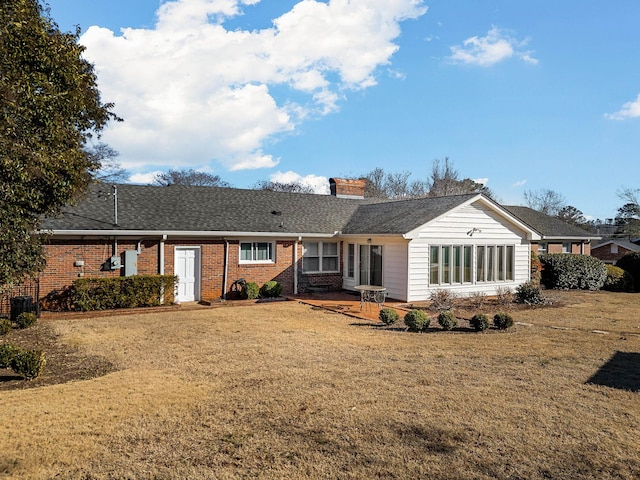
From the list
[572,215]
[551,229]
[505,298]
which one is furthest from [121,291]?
[572,215]

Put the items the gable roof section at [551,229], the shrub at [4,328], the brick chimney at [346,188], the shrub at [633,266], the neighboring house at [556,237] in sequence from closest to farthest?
the shrub at [4,328] < the shrub at [633,266] < the brick chimney at [346,188] < the neighboring house at [556,237] < the gable roof section at [551,229]

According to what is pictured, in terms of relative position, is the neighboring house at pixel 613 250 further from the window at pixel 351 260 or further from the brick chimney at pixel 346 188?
the window at pixel 351 260

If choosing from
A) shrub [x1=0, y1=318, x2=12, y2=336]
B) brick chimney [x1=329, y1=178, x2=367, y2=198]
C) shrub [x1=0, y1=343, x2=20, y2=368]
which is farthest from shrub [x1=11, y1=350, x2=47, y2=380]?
brick chimney [x1=329, y1=178, x2=367, y2=198]

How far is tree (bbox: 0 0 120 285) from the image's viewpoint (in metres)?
8.01

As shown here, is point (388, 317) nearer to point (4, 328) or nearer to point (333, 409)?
point (333, 409)

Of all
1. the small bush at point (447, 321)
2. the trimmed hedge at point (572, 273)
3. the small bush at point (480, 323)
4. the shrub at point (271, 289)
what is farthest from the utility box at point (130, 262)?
the trimmed hedge at point (572, 273)

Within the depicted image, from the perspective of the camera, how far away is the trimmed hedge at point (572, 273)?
22.4 m

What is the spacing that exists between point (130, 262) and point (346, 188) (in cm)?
1423

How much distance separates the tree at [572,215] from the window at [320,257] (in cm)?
5884

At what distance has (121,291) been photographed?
15.3m

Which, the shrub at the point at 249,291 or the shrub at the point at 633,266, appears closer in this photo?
the shrub at the point at 249,291

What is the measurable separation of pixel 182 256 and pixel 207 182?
41.9 m

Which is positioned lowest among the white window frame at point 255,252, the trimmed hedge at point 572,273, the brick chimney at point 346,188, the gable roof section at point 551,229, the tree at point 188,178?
the trimmed hedge at point 572,273

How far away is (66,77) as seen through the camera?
355 inches
